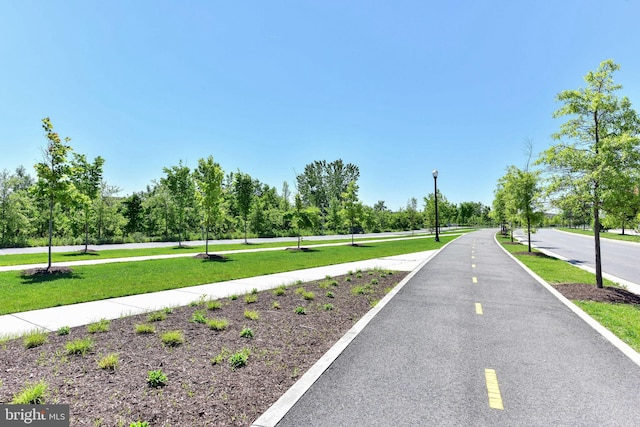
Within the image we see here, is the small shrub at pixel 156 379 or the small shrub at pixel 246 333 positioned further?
the small shrub at pixel 246 333

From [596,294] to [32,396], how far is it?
41.9 feet

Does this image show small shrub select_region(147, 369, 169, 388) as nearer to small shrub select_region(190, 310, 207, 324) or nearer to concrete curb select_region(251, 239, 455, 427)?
concrete curb select_region(251, 239, 455, 427)

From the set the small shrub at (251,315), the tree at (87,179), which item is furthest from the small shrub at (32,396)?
the tree at (87,179)

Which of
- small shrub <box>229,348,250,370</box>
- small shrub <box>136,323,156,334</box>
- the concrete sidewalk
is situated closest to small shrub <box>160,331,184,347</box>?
small shrub <box>136,323,156,334</box>

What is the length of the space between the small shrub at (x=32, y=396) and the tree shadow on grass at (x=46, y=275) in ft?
29.2

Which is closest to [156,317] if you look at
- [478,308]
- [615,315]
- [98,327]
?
[98,327]

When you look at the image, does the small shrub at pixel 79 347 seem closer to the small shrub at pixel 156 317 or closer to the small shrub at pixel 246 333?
the small shrub at pixel 156 317

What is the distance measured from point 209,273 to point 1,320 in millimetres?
6646

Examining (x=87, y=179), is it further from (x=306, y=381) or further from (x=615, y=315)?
(x=615, y=315)

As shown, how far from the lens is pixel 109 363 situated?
438 cm

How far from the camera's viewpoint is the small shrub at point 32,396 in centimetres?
340

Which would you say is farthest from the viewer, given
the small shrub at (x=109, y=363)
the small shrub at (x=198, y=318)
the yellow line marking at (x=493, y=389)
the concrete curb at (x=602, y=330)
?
the small shrub at (x=198, y=318)

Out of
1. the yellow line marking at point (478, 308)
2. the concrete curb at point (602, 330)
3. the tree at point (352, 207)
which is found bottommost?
the concrete curb at point (602, 330)

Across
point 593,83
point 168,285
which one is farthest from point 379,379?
point 593,83
